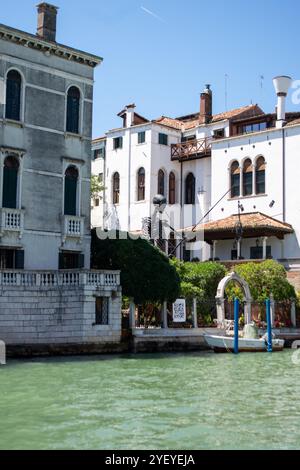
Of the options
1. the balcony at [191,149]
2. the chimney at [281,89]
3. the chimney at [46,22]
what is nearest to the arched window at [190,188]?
the balcony at [191,149]

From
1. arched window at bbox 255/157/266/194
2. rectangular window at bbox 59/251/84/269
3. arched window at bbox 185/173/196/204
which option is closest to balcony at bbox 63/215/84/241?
rectangular window at bbox 59/251/84/269

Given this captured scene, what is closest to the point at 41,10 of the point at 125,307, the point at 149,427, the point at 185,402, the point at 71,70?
the point at 71,70

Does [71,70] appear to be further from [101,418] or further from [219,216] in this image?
[101,418]

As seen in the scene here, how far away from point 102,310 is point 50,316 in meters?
1.88

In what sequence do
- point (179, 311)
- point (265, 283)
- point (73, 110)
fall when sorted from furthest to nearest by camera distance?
point (265, 283) → point (179, 311) → point (73, 110)

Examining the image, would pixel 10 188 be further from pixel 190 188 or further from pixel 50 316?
pixel 190 188

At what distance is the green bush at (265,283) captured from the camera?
28812mm

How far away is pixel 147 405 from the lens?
12.9 meters

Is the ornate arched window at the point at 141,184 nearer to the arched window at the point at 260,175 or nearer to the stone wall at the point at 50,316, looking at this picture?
the arched window at the point at 260,175

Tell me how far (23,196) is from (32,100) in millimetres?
3164

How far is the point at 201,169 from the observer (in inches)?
1453

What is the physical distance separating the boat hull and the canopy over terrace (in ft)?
23.4

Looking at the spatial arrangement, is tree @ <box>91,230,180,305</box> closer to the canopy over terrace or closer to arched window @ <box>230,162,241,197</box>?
the canopy over terrace

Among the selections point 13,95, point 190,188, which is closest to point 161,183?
point 190,188
